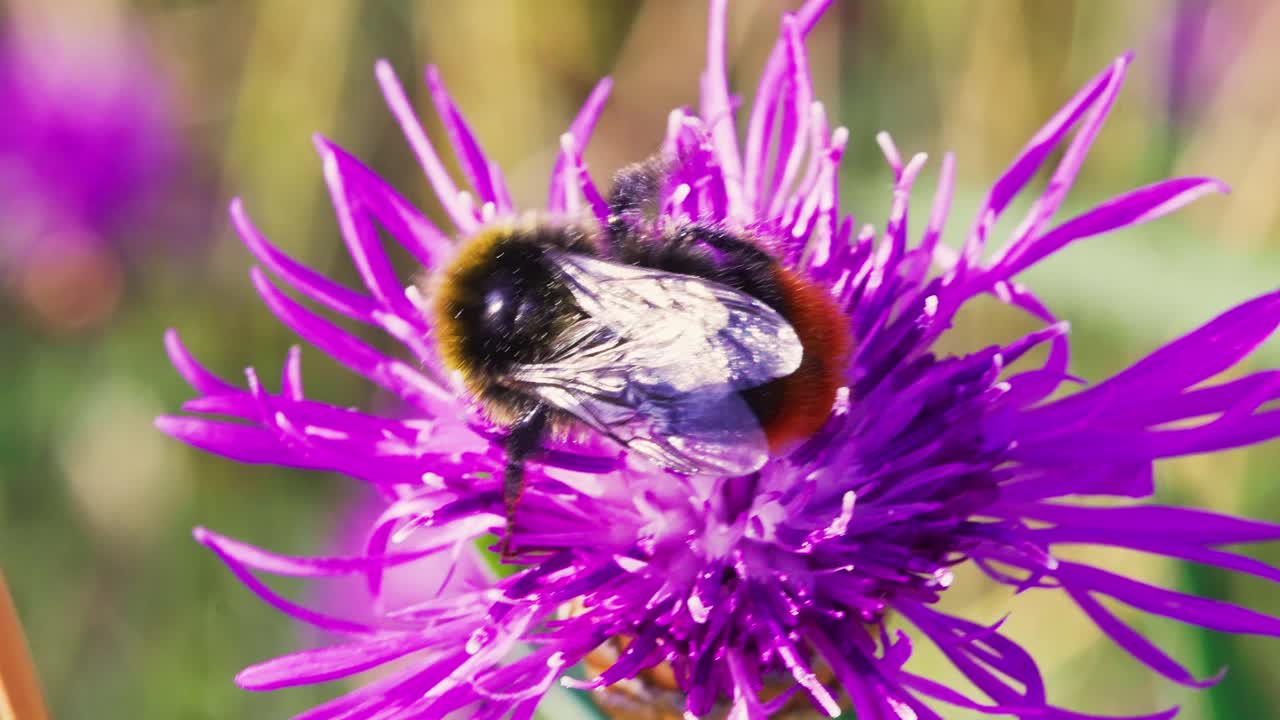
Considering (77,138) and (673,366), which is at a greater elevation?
(673,366)

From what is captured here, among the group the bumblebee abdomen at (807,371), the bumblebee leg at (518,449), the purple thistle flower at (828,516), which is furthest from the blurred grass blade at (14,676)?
the bumblebee abdomen at (807,371)

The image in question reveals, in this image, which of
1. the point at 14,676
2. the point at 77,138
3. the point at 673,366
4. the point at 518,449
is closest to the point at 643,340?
the point at 673,366

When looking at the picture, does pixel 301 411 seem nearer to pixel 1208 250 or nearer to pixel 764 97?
pixel 764 97

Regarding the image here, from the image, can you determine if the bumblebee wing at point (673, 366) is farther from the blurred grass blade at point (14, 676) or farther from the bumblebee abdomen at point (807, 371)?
the blurred grass blade at point (14, 676)

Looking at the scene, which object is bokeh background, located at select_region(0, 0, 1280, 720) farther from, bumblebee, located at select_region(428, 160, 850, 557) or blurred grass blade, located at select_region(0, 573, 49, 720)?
blurred grass blade, located at select_region(0, 573, 49, 720)

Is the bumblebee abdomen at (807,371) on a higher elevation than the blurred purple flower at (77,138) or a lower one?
higher

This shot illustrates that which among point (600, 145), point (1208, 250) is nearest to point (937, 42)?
point (600, 145)

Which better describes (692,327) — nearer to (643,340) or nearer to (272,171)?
(643,340)
